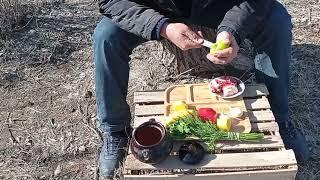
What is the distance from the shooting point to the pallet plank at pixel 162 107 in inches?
94.3

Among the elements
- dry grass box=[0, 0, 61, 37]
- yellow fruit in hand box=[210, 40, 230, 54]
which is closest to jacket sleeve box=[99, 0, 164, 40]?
yellow fruit in hand box=[210, 40, 230, 54]

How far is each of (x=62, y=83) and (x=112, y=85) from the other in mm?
920

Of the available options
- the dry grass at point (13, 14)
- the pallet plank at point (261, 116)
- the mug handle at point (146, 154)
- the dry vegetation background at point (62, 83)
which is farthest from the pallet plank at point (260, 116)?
the dry grass at point (13, 14)

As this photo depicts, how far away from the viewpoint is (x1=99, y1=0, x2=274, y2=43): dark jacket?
2.31 metres

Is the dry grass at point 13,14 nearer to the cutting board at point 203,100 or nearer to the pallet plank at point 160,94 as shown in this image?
the pallet plank at point 160,94

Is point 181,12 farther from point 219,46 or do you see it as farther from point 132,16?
point 219,46

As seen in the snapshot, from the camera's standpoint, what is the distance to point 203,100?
237 cm

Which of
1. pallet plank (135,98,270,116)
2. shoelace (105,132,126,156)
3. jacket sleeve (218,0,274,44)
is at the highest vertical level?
jacket sleeve (218,0,274,44)

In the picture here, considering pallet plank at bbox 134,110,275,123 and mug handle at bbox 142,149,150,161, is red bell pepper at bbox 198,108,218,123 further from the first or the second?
mug handle at bbox 142,149,150,161

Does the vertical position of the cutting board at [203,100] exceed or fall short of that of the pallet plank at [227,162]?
it exceeds it

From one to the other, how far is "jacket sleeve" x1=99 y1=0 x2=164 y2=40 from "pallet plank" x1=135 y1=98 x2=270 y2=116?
34 centimetres

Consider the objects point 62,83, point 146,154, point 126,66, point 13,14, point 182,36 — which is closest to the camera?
point 146,154

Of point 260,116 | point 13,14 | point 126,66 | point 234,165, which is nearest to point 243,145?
point 234,165

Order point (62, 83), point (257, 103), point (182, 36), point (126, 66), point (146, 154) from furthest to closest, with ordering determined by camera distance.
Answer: point (62, 83)
point (126, 66)
point (257, 103)
point (182, 36)
point (146, 154)
